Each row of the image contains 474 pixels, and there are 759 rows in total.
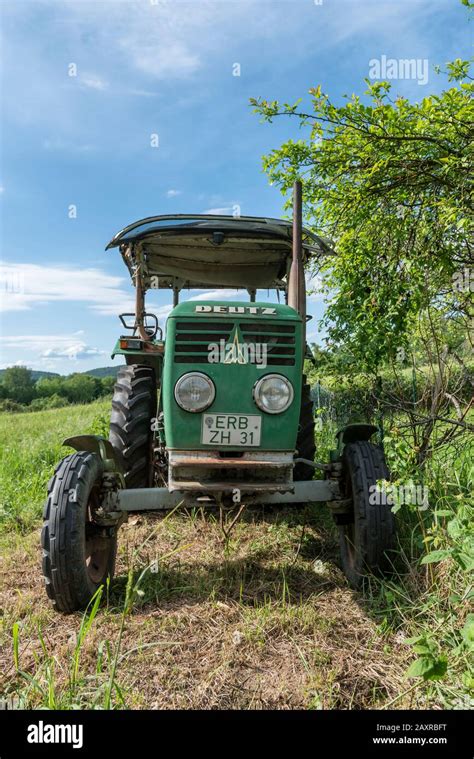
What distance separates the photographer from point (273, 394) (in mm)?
2953

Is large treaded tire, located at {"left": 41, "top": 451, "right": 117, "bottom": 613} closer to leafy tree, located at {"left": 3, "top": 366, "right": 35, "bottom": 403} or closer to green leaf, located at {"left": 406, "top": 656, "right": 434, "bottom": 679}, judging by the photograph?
green leaf, located at {"left": 406, "top": 656, "right": 434, "bottom": 679}

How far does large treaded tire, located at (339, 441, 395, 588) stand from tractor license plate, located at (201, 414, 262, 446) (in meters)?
0.68

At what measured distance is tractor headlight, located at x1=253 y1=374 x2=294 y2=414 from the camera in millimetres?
2938

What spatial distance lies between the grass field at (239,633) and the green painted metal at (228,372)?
68cm

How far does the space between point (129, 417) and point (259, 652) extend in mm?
2069

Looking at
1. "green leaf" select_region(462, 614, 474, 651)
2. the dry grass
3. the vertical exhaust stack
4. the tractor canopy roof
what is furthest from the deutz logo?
"green leaf" select_region(462, 614, 474, 651)

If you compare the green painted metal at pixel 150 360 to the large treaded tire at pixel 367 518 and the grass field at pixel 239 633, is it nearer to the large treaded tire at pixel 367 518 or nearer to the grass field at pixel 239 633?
the grass field at pixel 239 633

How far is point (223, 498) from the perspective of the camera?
120 inches

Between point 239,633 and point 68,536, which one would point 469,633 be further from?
point 68,536

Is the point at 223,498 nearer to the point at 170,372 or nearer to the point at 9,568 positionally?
the point at 170,372

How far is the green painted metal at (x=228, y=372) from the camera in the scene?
9.64 feet

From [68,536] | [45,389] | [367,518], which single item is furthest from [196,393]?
[45,389]

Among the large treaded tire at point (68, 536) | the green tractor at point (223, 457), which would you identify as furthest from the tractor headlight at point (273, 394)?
the large treaded tire at point (68, 536)
